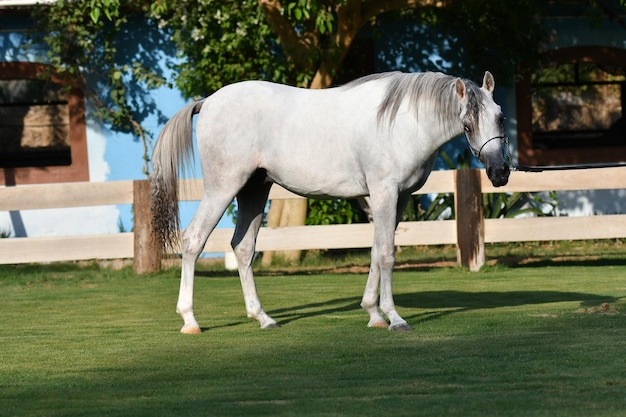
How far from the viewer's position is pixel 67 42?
15.3m

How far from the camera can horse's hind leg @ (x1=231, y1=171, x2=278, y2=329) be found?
336 inches

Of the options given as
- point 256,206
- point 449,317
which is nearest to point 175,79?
point 256,206

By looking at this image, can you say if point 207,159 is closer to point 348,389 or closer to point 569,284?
point 348,389

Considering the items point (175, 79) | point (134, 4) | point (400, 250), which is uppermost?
point (134, 4)

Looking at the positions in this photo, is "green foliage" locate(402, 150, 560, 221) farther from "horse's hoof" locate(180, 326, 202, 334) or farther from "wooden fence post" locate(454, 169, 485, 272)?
Result: "horse's hoof" locate(180, 326, 202, 334)

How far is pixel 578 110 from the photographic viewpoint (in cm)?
1698

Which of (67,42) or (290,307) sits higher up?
(67,42)

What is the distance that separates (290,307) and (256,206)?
4.42 feet

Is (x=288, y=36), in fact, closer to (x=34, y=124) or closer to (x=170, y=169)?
(x=34, y=124)

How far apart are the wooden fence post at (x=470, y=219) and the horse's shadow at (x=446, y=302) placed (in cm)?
215

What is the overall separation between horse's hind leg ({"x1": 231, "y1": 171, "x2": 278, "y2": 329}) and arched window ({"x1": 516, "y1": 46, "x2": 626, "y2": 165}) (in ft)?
27.3

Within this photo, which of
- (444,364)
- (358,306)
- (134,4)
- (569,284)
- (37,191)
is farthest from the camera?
(134,4)

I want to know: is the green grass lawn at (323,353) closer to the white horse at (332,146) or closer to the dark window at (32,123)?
the white horse at (332,146)

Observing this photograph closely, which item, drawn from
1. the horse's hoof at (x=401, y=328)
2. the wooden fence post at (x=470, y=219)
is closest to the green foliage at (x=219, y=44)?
the wooden fence post at (x=470, y=219)
